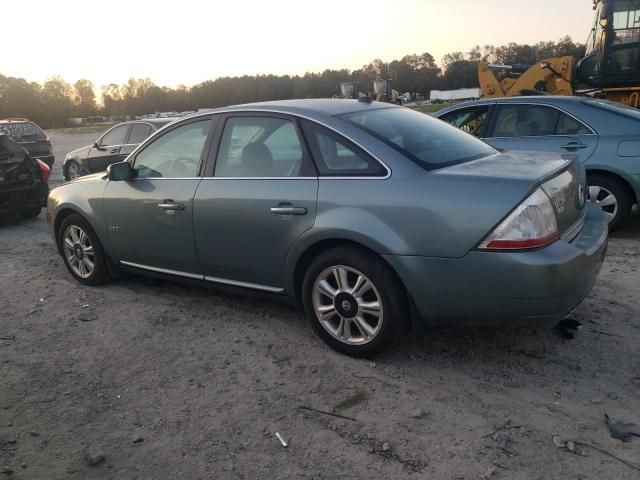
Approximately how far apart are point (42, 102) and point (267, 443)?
11647 centimetres

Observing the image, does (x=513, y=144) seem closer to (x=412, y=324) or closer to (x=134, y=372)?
(x=412, y=324)

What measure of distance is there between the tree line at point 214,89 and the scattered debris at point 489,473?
58.6 meters

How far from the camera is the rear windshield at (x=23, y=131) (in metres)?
15.4

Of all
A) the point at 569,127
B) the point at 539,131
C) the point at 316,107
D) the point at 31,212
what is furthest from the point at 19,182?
the point at 569,127

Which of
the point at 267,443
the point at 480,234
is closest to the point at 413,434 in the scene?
the point at 267,443

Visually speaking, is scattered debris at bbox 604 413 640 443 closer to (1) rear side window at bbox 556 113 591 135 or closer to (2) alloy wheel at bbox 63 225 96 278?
(1) rear side window at bbox 556 113 591 135

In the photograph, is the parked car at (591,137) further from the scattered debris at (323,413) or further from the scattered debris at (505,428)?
the scattered debris at (323,413)

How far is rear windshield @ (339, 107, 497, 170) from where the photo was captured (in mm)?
3588

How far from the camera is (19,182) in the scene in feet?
29.1

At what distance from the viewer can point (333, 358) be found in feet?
12.3

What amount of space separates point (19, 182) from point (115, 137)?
382 cm

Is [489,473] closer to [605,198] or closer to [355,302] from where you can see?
[355,302]

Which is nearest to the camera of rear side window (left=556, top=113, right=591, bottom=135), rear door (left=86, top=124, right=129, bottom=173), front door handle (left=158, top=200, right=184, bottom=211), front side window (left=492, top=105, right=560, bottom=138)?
front door handle (left=158, top=200, right=184, bottom=211)

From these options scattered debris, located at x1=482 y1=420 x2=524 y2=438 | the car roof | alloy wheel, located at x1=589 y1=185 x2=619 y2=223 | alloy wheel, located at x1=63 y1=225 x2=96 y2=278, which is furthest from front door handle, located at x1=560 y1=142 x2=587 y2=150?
alloy wheel, located at x1=63 y1=225 x2=96 y2=278
